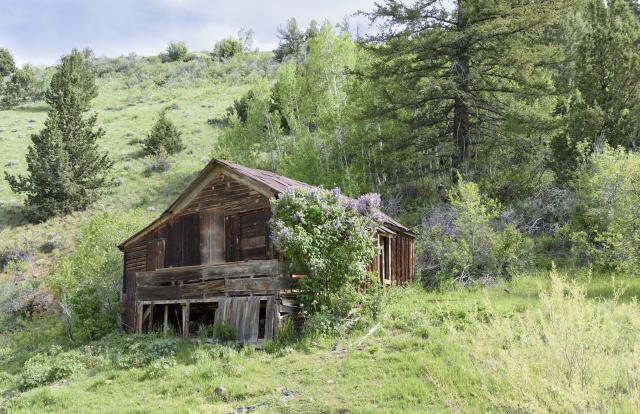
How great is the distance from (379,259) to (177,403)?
1093cm

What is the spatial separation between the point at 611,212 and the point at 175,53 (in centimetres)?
8998

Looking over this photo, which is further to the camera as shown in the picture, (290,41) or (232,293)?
(290,41)

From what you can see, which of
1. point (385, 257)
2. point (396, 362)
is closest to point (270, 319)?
point (396, 362)

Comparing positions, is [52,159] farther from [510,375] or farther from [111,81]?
[111,81]

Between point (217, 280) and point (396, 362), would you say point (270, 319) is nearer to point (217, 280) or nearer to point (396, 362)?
point (217, 280)

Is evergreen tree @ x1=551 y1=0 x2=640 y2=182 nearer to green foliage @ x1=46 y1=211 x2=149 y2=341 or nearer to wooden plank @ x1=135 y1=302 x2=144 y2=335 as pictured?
wooden plank @ x1=135 y1=302 x2=144 y2=335

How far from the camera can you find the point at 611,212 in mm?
20531

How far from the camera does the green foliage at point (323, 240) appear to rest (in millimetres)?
15609

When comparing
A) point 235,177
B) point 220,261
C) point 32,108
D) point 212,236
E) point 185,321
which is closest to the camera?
point 185,321

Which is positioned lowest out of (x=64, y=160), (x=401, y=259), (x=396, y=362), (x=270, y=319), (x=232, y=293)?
(x=396, y=362)

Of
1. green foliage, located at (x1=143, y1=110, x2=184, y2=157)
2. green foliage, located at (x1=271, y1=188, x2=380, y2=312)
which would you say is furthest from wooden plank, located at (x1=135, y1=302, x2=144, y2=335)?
green foliage, located at (x1=143, y1=110, x2=184, y2=157)

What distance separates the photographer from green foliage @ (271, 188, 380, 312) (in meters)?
15.6

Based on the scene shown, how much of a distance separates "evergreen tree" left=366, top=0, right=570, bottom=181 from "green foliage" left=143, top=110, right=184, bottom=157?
25668 mm

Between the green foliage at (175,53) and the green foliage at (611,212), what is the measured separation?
8607 centimetres
